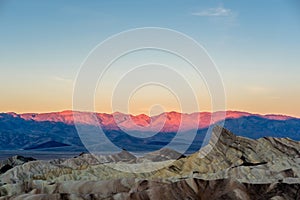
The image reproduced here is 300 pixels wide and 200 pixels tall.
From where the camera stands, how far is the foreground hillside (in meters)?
99.8

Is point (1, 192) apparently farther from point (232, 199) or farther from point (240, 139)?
point (240, 139)

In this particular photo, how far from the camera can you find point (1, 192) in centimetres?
11788

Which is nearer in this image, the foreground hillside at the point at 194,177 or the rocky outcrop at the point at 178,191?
the rocky outcrop at the point at 178,191

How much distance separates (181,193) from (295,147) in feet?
204

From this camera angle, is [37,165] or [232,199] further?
[37,165]

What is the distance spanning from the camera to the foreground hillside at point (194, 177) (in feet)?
327

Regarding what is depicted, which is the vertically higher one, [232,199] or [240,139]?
[240,139]

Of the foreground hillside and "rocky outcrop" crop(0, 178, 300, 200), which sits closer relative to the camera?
"rocky outcrop" crop(0, 178, 300, 200)

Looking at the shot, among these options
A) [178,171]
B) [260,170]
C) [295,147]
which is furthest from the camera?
[295,147]

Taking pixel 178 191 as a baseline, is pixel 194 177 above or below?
above

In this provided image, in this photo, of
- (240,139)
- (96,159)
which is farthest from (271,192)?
(96,159)

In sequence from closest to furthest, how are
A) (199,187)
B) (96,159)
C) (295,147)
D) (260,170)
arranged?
1. (199,187)
2. (260,170)
3. (295,147)
4. (96,159)

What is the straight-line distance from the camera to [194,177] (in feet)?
356

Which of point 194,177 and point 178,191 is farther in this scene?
point 194,177
